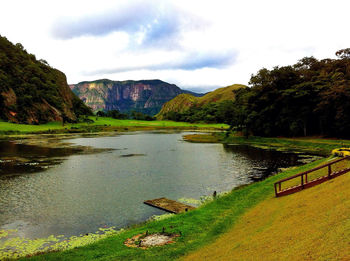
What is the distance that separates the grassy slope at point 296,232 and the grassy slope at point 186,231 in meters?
1.41

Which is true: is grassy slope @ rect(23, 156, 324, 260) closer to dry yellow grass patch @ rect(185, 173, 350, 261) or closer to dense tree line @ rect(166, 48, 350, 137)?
dry yellow grass patch @ rect(185, 173, 350, 261)

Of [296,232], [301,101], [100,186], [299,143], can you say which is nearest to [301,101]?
[301,101]

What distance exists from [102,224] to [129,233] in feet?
19.1

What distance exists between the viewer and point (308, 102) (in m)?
93.1

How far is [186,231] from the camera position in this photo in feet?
69.3

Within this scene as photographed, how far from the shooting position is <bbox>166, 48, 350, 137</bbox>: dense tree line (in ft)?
257

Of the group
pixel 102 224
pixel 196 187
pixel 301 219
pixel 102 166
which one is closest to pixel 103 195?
pixel 102 224

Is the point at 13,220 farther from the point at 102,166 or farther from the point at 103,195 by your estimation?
the point at 102,166

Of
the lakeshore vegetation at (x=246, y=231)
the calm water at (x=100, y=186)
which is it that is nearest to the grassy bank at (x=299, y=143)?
the calm water at (x=100, y=186)

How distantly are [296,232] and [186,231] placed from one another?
30.9ft

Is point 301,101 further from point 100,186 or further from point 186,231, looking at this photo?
point 186,231

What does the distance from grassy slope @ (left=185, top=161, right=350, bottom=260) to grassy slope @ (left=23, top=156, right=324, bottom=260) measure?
1.41 meters

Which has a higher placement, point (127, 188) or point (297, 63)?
point (297, 63)

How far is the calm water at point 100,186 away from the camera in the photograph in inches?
1090
